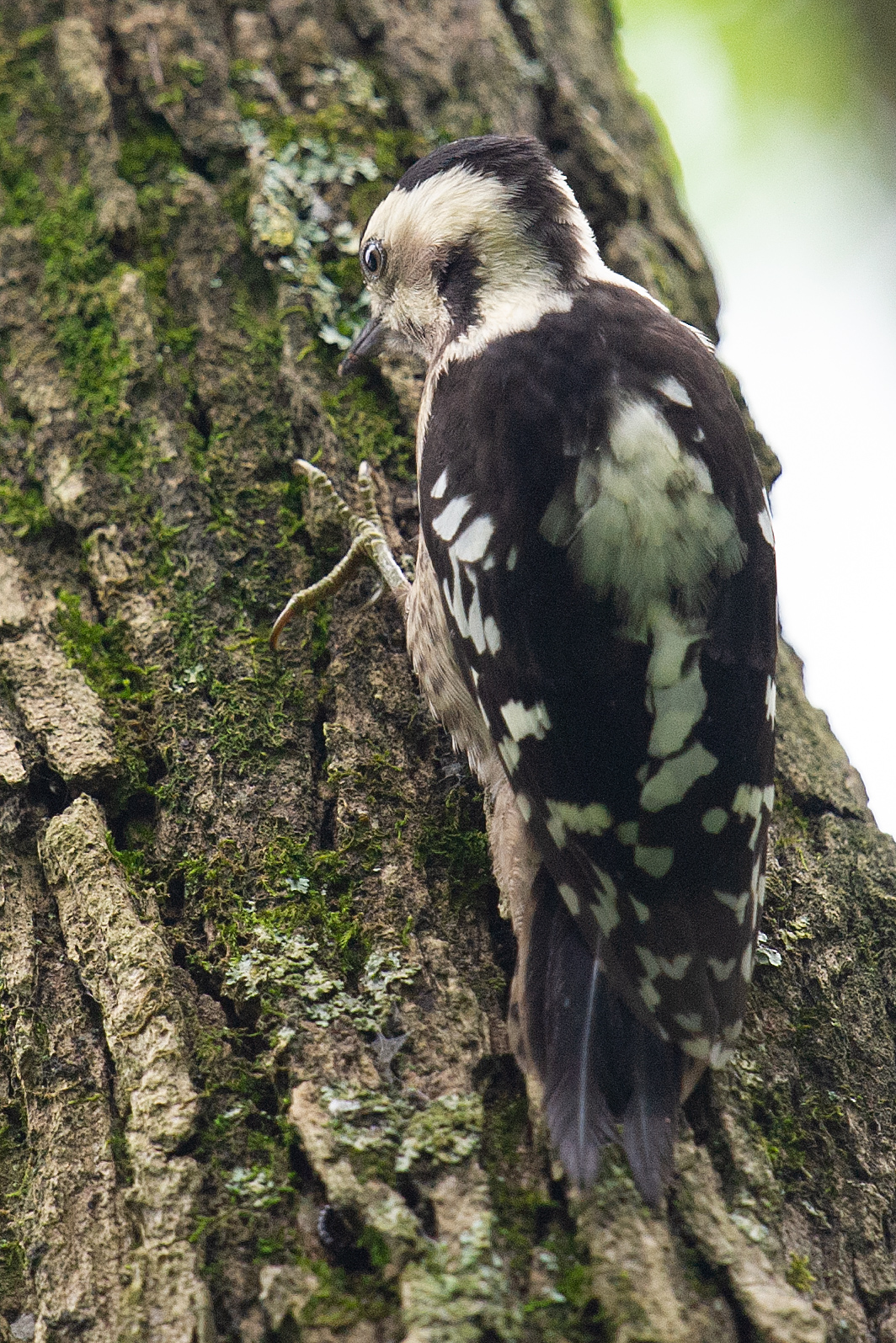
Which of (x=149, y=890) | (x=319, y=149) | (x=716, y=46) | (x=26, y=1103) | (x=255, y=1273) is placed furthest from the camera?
(x=716, y=46)

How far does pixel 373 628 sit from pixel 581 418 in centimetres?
59

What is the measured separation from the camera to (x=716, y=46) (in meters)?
4.93

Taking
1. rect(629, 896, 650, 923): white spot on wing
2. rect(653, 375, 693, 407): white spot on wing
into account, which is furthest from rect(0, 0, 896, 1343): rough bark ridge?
rect(653, 375, 693, 407): white spot on wing

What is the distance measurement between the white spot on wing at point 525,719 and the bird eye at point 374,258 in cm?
124

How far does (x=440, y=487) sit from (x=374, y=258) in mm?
812

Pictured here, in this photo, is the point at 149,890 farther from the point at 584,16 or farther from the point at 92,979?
the point at 584,16

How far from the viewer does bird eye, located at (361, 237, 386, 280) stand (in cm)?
252

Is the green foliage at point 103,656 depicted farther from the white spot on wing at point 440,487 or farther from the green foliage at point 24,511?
the white spot on wing at point 440,487

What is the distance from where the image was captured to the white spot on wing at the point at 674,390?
6.49 ft

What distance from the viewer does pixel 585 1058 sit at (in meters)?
1.58

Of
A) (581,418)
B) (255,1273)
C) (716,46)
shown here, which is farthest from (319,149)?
(716,46)

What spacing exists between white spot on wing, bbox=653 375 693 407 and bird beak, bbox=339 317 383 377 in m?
0.76

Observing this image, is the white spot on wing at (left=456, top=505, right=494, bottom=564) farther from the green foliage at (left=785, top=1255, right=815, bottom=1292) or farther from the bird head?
the green foliage at (left=785, top=1255, right=815, bottom=1292)

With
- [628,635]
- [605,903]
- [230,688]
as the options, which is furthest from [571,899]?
[230,688]
